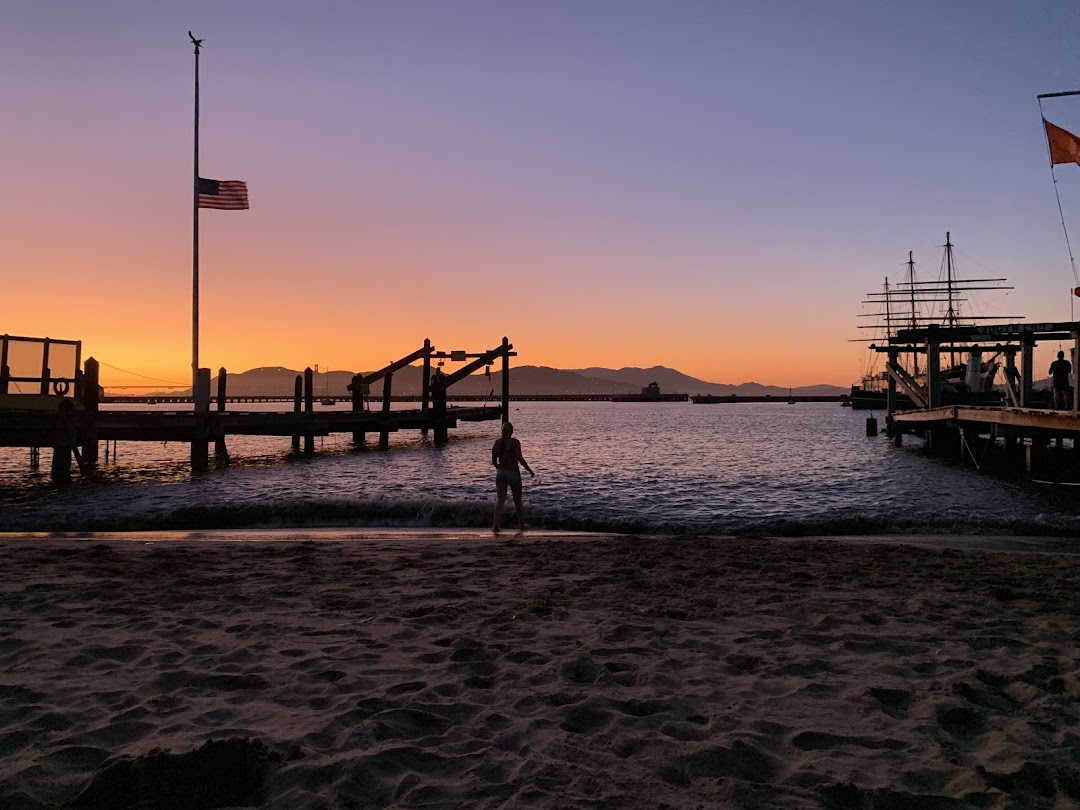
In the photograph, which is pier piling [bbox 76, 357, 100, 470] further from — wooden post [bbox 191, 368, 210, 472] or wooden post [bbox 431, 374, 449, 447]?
wooden post [bbox 431, 374, 449, 447]

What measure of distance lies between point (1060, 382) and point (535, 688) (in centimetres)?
2431

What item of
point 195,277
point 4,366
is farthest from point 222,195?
point 4,366

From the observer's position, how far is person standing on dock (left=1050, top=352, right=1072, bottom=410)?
2183 centimetres

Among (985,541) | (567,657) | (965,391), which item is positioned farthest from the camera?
(965,391)

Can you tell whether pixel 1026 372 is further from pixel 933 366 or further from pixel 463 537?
pixel 463 537

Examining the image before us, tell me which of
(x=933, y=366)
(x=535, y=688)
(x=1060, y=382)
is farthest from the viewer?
(x=933, y=366)

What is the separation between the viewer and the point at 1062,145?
16.0 m

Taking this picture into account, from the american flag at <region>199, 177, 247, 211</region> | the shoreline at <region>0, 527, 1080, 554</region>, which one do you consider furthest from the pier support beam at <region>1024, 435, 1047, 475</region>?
the american flag at <region>199, 177, 247, 211</region>

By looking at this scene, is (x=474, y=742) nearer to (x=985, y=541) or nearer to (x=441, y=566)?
(x=441, y=566)

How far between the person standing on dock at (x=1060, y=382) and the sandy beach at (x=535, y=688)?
16823 millimetres

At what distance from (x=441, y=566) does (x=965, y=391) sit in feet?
120

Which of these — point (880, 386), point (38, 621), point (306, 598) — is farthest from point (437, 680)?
point (880, 386)

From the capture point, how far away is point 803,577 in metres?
8.20

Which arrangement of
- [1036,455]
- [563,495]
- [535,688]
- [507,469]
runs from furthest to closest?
1. [1036,455]
2. [563,495]
3. [507,469]
4. [535,688]
